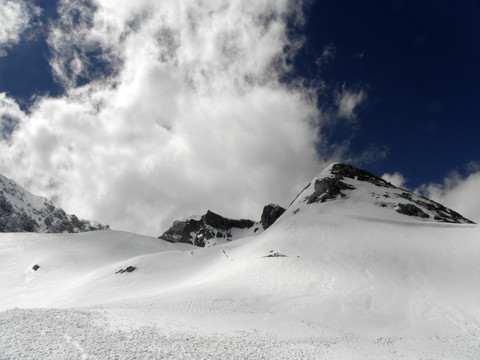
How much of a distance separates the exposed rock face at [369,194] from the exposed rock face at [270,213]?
258 feet

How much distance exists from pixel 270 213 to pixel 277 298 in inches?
5696

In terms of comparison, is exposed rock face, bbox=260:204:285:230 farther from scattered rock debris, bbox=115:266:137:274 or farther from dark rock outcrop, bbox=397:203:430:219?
scattered rock debris, bbox=115:266:137:274

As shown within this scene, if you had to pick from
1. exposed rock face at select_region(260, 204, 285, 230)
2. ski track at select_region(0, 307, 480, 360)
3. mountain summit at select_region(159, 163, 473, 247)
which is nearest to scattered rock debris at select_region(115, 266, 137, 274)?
ski track at select_region(0, 307, 480, 360)

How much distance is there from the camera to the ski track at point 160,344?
9227mm

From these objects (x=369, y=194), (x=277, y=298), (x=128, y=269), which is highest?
(x=369, y=194)

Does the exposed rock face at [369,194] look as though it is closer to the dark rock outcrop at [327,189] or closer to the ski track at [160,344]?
the dark rock outcrop at [327,189]

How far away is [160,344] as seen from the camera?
10.8 metres

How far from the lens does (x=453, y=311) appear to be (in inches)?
883

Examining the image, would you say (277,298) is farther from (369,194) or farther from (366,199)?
(369,194)

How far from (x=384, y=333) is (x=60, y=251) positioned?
5849cm

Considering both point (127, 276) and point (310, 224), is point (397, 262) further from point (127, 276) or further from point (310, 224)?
point (127, 276)

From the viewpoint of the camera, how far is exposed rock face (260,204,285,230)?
159625 millimetres

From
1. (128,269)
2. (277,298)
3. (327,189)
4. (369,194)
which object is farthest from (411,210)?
(128,269)

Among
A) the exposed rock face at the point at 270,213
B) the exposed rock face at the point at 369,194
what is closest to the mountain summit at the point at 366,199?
the exposed rock face at the point at 369,194
